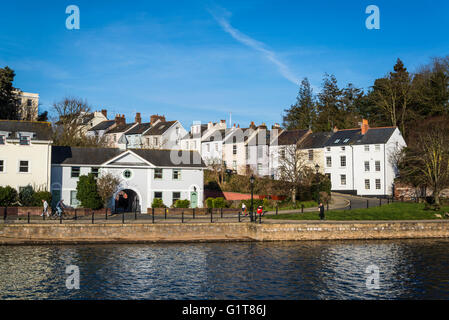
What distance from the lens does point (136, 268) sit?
2633cm

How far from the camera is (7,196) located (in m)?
40.7

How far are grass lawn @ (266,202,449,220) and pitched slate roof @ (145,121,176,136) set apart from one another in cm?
4656

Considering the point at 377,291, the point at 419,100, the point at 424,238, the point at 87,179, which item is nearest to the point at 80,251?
the point at 87,179

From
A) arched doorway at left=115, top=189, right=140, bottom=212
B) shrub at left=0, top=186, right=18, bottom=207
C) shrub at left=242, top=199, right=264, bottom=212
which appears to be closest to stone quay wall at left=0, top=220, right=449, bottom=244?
shrub at left=0, top=186, right=18, bottom=207

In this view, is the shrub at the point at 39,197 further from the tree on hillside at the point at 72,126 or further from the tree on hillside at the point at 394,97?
the tree on hillside at the point at 394,97

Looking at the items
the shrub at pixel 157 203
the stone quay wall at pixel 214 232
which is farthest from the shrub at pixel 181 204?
the stone quay wall at pixel 214 232

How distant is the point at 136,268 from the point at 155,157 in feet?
83.1

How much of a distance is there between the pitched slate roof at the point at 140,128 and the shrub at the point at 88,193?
4351 cm

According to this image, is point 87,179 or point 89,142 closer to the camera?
point 87,179

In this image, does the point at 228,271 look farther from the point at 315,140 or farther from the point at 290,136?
the point at 290,136

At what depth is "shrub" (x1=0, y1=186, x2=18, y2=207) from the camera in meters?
40.4

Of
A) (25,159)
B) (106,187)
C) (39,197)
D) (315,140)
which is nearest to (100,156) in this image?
(106,187)

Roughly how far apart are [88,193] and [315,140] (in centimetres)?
3820

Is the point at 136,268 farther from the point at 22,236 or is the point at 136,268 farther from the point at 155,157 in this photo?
the point at 155,157
